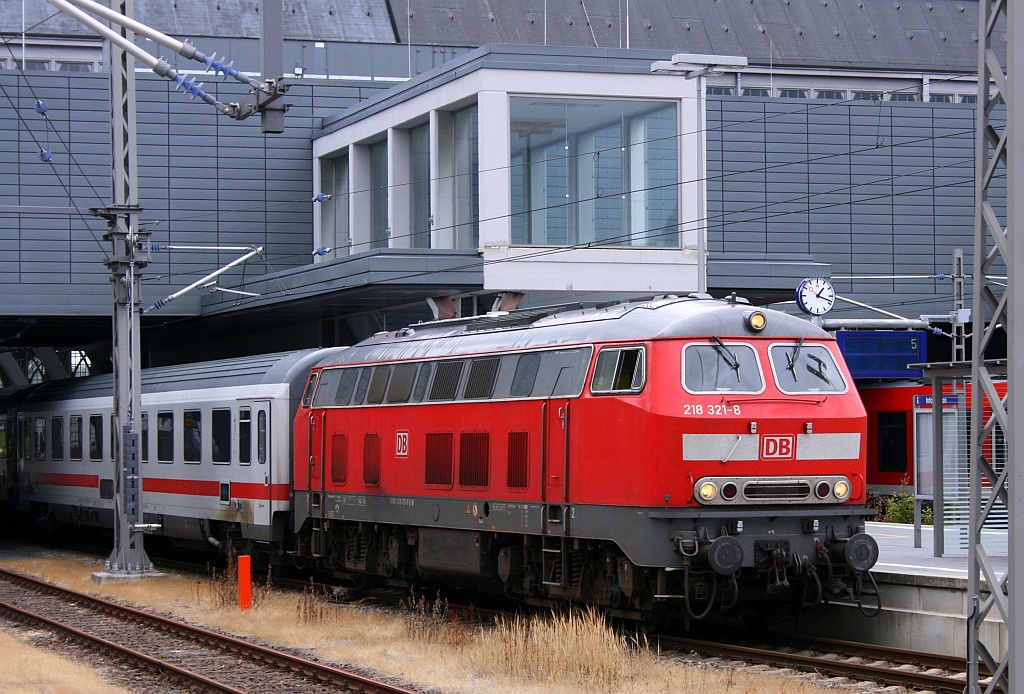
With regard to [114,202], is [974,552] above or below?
below

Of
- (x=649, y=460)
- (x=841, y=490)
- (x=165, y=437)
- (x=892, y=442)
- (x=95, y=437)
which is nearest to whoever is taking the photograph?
(x=649, y=460)

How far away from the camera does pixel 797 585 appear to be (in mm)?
A: 14578

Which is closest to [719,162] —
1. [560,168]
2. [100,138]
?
[560,168]

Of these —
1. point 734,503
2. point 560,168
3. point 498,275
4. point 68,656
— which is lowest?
point 68,656

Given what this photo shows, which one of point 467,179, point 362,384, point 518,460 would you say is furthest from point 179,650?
point 467,179

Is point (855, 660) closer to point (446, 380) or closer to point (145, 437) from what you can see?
point (446, 380)

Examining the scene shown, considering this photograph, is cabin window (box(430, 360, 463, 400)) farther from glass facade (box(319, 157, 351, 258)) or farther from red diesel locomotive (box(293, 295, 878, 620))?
glass facade (box(319, 157, 351, 258))

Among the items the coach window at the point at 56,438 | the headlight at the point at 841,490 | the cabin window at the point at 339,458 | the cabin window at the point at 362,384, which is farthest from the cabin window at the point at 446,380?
the coach window at the point at 56,438

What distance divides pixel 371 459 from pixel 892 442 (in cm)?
1870

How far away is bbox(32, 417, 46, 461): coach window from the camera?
3100 cm

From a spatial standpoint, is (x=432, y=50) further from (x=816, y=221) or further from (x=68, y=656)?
(x=68, y=656)

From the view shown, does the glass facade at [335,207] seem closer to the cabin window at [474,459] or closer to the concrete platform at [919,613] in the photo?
the cabin window at [474,459]

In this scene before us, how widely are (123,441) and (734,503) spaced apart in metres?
12.1

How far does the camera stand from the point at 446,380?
56.4 ft
